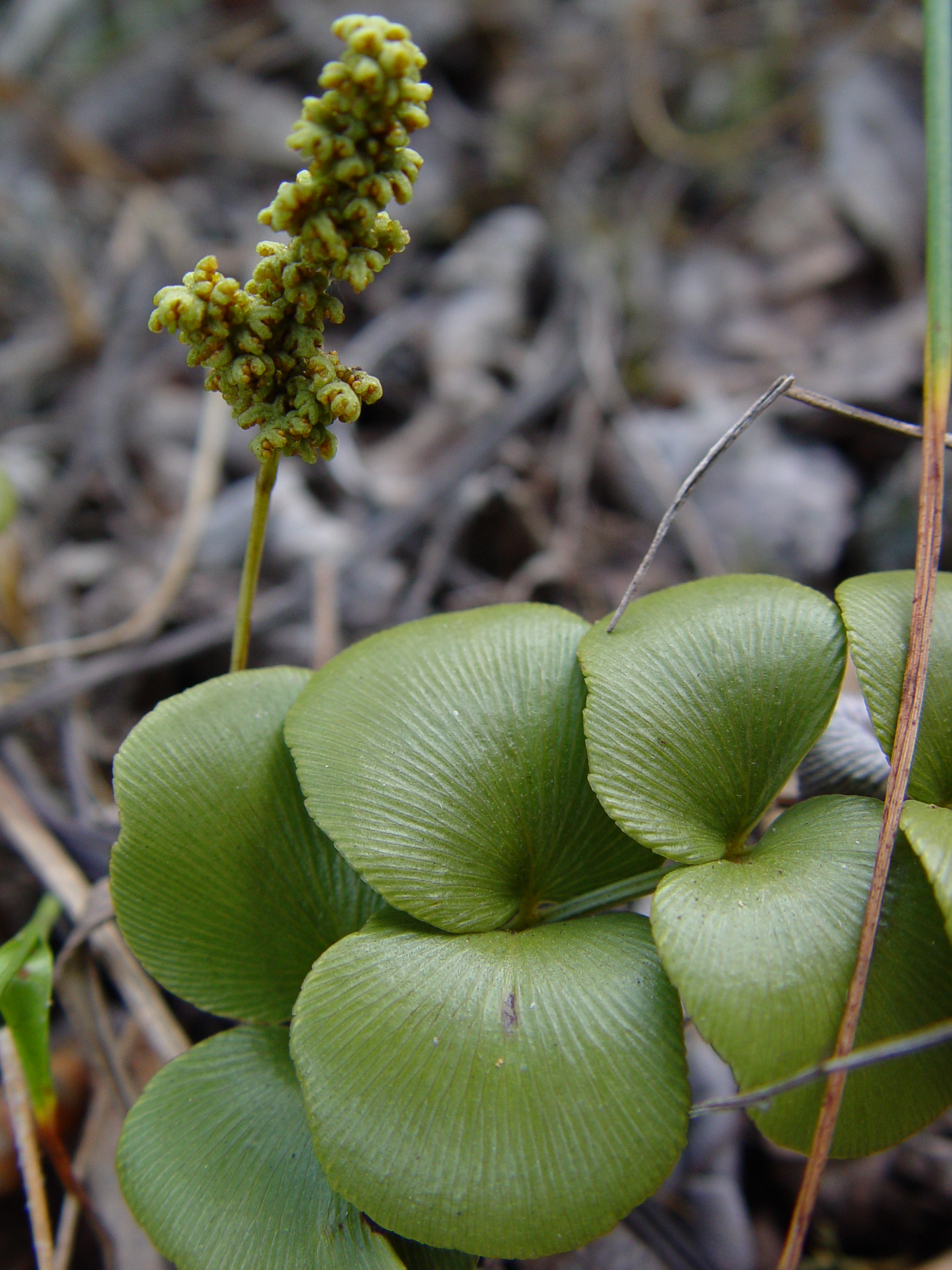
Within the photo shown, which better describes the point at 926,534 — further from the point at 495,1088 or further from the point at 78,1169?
the point at 78,1169

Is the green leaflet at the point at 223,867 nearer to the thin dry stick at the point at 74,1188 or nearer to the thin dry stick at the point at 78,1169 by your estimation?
the thin dry stick at the point at 74,1188

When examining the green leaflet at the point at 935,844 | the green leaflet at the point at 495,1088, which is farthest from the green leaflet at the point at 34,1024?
the green leaflet at the point at 935,844

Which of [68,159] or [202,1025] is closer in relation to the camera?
[202,1025]

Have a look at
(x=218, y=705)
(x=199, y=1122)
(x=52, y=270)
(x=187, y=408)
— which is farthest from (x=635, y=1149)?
(x=52, y=270)

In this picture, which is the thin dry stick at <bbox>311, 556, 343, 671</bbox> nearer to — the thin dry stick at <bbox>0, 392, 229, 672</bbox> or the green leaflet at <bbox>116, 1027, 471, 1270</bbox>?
the thin dry stick at <bbox>0, 392, 229, 672</bbox>

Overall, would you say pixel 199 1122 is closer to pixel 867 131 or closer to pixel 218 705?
pixel 218 705

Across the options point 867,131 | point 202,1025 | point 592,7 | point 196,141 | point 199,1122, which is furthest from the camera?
point 592,7
